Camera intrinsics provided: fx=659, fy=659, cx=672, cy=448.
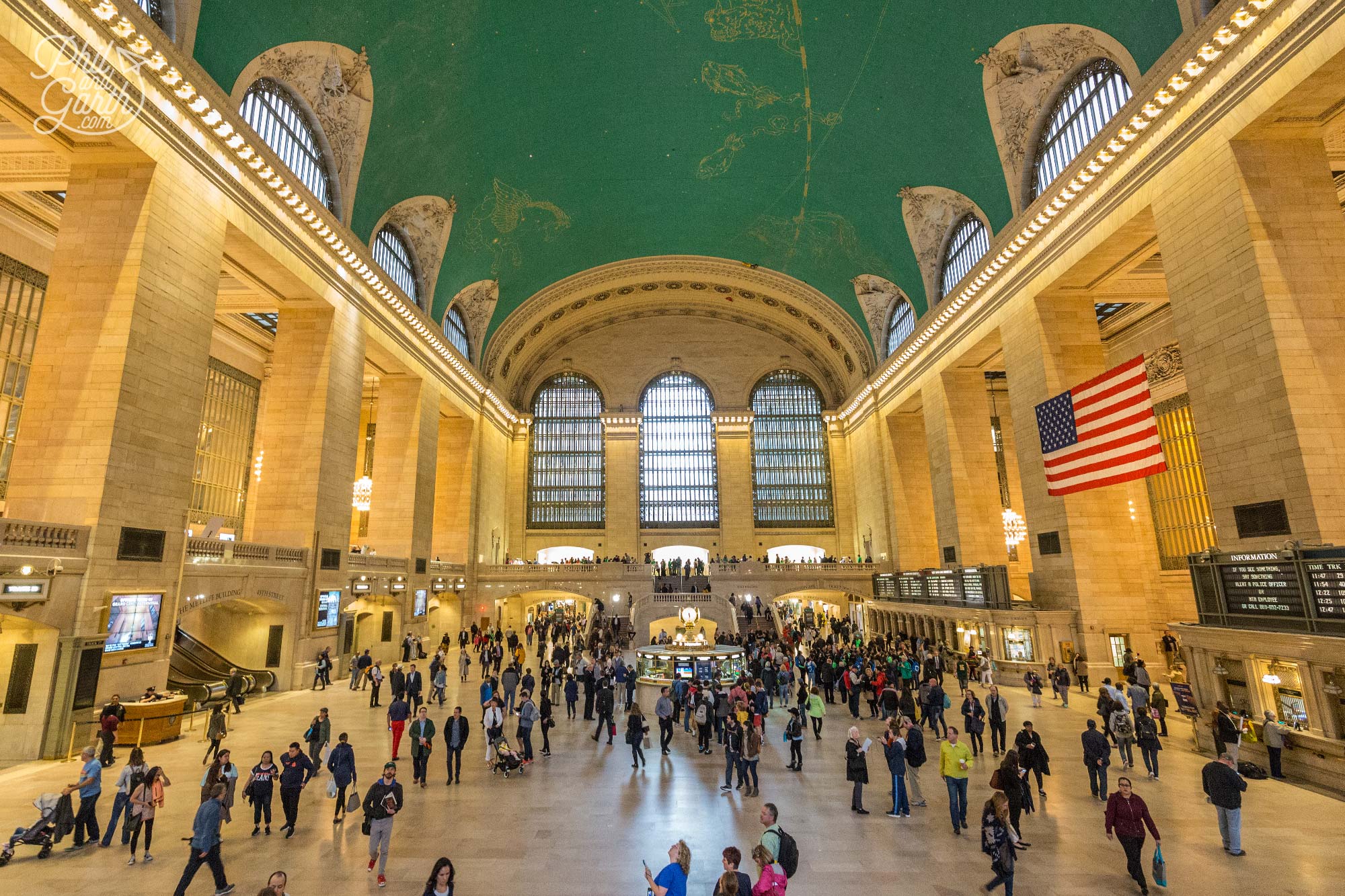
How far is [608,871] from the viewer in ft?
18.7

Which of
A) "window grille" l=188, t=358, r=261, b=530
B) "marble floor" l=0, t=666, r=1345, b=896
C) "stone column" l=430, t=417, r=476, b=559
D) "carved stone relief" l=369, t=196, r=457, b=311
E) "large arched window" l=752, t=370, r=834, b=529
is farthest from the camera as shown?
"large arched window" l=752, t=370, r=834, b=529

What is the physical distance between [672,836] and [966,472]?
764 inches

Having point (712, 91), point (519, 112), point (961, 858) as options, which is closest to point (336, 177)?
point (519, 112)

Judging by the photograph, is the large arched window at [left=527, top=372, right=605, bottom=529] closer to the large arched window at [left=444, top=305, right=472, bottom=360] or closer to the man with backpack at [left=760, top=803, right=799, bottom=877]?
the large arched window at [left=444, top=305, right=472, bottom=360]

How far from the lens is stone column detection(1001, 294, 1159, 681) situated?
15.5 metres

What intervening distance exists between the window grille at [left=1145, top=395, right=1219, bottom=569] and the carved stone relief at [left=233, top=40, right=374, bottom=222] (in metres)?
24.8

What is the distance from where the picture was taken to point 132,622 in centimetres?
1066

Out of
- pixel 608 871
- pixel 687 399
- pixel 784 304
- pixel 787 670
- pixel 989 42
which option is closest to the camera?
pixel 608 871

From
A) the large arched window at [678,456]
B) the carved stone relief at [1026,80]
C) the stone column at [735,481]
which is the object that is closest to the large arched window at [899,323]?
the carved stone relief at [1026,80]

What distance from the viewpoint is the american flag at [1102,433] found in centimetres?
1184

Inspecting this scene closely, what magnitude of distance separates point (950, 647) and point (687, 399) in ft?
71.1

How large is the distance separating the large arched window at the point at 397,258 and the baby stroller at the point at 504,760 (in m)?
15.8

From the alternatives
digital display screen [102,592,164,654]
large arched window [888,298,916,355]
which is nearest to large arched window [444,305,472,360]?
digital display screen [102,592,164,654]

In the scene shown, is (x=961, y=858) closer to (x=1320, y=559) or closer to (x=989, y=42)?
(x=1320, y=559)
